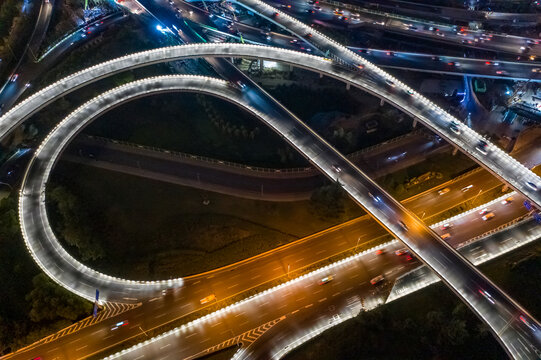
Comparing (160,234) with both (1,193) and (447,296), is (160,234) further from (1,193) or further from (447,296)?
(447,296)

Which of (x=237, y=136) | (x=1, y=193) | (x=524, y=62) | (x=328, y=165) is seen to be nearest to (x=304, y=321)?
(x=328, y=165)

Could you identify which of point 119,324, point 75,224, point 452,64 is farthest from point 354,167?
point 75,224

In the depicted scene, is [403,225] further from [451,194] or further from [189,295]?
[189,295]

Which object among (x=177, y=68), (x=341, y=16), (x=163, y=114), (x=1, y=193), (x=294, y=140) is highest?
(x=341, y=16)

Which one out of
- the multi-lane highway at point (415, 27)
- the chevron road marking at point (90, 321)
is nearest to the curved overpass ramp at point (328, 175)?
the chevron road marking at point (90, 321)

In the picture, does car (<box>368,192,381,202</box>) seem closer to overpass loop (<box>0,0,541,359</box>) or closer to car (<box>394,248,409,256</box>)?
overpass loop (<box>0,0,541,359</box>)

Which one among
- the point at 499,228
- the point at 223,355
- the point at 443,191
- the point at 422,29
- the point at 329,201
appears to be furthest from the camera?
the point at 422,29
